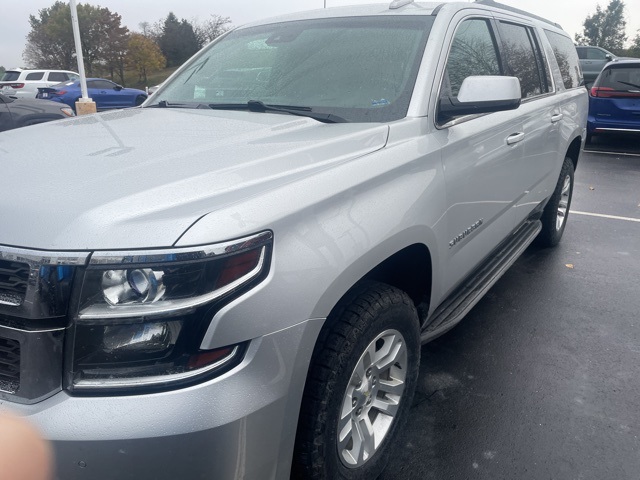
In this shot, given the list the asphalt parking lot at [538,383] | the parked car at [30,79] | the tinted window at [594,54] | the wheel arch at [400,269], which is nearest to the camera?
the wheel arch at [400,269]

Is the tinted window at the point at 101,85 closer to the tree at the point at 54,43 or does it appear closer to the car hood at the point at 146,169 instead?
the car hood at the point at 146,169

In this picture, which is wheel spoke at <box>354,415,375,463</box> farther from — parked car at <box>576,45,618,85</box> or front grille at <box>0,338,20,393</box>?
parked car at <box>576,45,618,85</box>

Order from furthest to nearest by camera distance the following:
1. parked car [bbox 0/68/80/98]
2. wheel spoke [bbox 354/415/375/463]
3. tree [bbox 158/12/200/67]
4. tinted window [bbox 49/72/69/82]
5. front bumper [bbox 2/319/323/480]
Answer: tree [bbox 158/12/200/67] → tinted window [bbox 49/72/69/82] → parked car [bbox 0/68/80/98] → wheel spoke [bbox 354/415/375/463] → front bumper [bbox 2/319/323/480]

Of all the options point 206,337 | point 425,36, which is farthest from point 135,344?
point 425,36

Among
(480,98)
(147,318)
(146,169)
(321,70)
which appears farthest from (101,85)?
(147,318)

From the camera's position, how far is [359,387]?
211 centimetres

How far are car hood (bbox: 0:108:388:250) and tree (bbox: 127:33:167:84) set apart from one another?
55001mm

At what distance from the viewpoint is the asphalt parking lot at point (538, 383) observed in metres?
2.49

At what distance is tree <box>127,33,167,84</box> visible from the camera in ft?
174

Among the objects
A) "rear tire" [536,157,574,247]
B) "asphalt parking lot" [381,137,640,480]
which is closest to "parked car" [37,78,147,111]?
"rear tire" [536,157,574,247]

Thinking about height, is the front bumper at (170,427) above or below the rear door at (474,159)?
below

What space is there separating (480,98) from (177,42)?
59294 mm

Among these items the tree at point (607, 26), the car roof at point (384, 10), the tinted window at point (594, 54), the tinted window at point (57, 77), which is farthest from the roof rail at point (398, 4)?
the tree at point (607, 26)

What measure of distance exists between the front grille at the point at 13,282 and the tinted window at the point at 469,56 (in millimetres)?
1911
